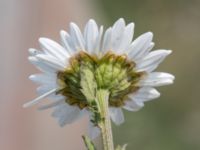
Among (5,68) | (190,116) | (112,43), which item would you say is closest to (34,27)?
(5,68)

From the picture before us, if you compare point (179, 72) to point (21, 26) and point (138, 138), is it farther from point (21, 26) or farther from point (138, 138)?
point (21, 26)

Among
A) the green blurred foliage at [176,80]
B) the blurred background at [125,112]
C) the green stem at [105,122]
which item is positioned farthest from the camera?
the green blurred foliage at [176,80]

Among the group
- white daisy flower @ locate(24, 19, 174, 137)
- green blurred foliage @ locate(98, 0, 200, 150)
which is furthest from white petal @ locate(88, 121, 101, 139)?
green blurred foliage @ locate(98, 0, 200, 150)

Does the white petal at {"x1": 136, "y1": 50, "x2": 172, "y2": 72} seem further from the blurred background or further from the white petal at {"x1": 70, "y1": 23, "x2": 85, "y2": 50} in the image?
the blurred background

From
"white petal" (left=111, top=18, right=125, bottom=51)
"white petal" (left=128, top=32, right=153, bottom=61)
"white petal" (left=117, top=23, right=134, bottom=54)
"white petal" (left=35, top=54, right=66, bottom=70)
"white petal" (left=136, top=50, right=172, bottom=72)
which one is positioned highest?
"white petal" (left=35, top=54, right=66, bottom=70)

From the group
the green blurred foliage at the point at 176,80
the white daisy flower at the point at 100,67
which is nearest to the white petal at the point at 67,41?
the white daisy flower at the point at 100,67

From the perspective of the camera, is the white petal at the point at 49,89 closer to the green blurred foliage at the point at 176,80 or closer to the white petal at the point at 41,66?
the white petal at the point at 41,66
